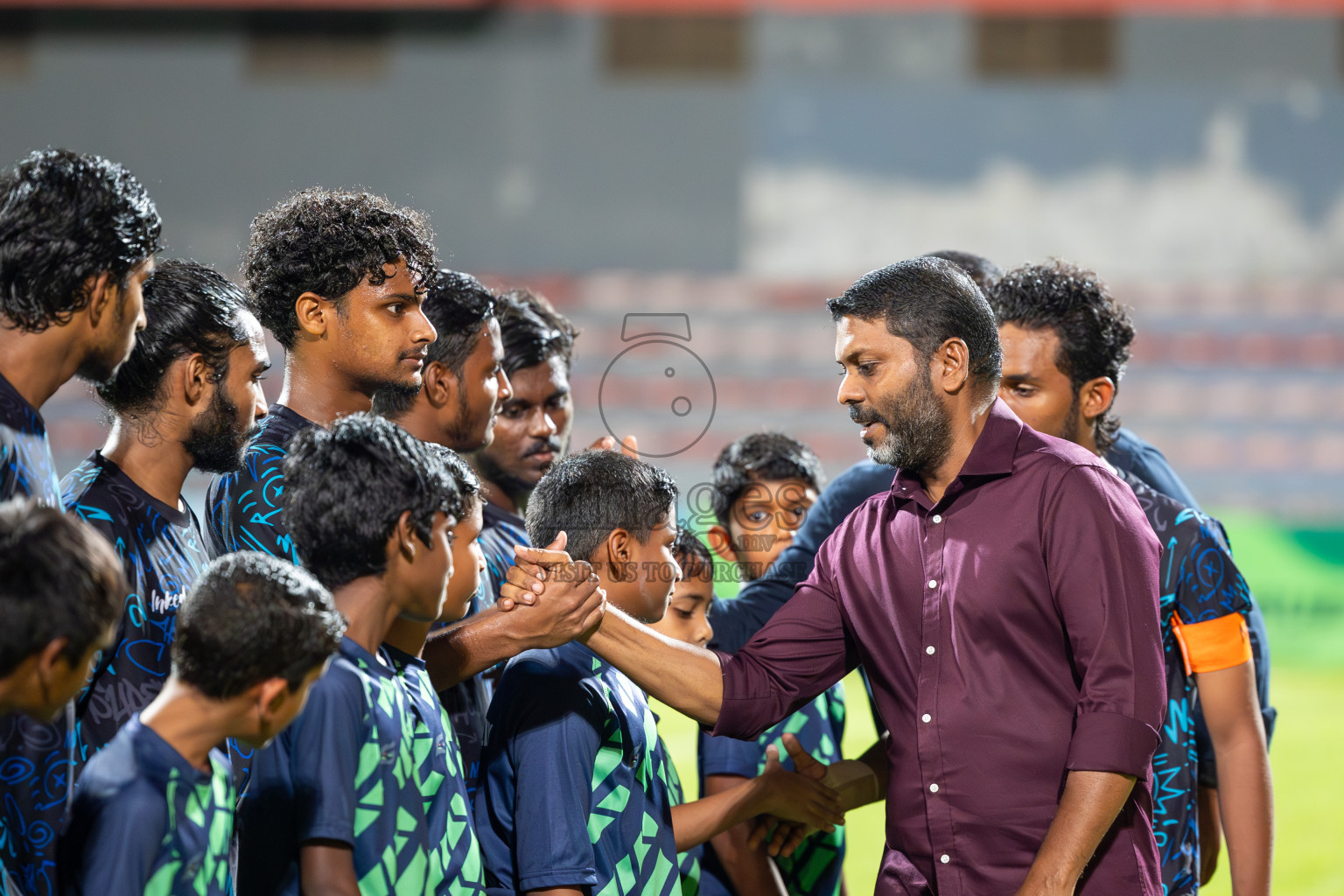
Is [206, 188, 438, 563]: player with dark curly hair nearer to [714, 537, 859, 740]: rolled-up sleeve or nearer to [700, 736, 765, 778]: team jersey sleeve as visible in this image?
[714, 537, 859, 740]: rolled-up sleeve

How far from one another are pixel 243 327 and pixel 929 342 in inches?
40.6

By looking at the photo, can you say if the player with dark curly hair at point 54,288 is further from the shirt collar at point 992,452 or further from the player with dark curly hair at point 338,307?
the shirt collar at point 992,452

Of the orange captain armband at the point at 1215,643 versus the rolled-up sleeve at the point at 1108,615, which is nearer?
the rolled-up sleeve at the point at 1108,615

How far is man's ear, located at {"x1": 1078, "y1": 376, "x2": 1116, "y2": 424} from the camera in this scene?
2.39 m

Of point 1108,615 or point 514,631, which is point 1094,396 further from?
point 514,631

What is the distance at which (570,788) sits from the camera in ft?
5.76

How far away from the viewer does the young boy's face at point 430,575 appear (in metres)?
1.60

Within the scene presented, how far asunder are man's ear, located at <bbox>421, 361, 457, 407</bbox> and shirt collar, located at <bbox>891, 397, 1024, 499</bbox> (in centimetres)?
97

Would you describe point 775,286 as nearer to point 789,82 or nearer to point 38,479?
point 789,82

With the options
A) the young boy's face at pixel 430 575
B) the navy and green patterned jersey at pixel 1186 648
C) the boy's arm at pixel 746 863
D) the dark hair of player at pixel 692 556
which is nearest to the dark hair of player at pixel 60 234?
the young boy's face at pixel 430 575

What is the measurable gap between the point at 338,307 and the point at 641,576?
0.66 metres

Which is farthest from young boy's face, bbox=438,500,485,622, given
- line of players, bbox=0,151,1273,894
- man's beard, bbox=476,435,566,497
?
man's beard, bbox=476,435,566,497

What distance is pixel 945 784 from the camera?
5.87 ft

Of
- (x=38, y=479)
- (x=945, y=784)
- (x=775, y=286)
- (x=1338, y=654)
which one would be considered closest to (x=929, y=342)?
(x=945, y=784)
